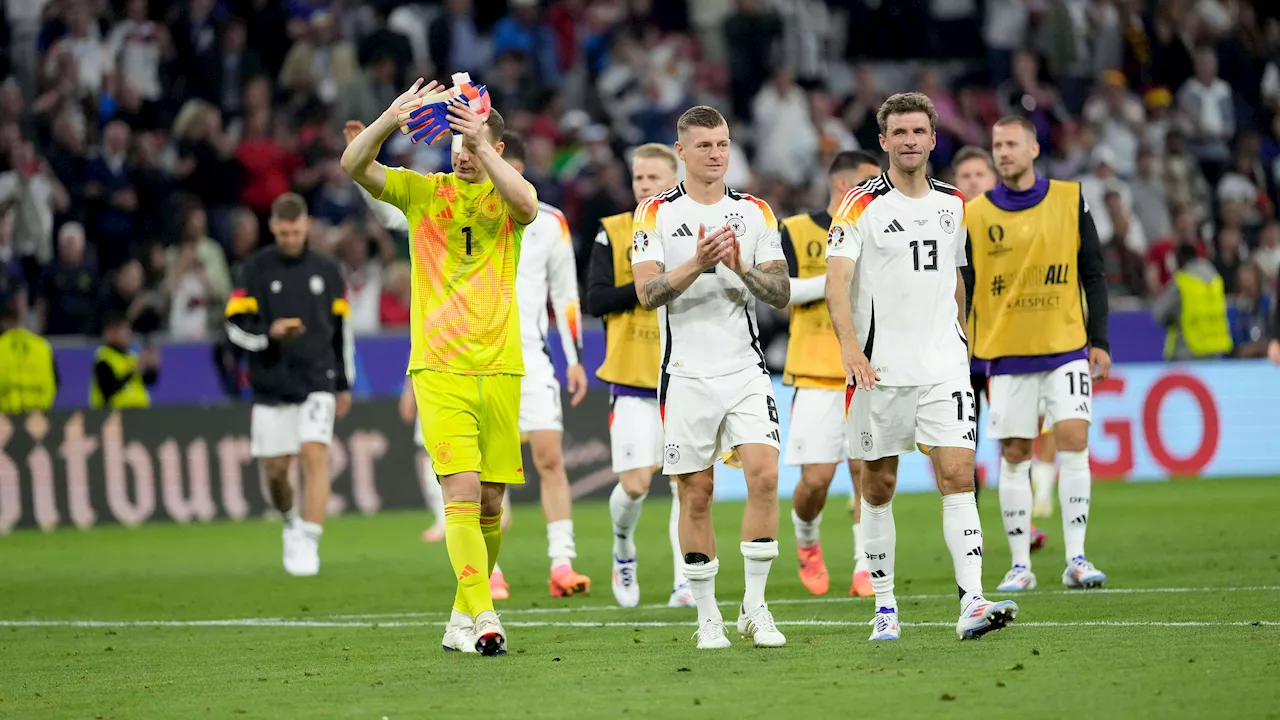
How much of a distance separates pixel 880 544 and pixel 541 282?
4414mm

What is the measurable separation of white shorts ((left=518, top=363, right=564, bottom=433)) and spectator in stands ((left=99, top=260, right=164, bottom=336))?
32.5ft

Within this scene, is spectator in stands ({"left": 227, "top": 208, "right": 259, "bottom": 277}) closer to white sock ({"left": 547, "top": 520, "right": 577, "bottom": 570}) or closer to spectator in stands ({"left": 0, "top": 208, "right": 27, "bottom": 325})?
spectator in stands ({"left": 0, "top": 208, "right": 27, "bottom": 325})

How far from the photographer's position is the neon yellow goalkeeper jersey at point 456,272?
8.88 meters

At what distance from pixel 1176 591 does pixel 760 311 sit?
12282 millimetres

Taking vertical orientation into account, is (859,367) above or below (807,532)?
above

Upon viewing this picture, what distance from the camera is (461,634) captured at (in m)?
8.85

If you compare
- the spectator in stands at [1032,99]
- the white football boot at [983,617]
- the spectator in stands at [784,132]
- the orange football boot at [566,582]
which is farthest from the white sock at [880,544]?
the spectator in stands at [1032,99]

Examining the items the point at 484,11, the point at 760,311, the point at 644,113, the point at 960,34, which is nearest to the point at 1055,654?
the point at 760,311

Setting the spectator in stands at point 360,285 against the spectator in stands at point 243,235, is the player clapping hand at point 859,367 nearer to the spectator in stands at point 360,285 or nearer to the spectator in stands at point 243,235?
the spectator in stands at point 360,285

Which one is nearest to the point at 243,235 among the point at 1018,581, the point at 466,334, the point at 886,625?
the point at 1018,581

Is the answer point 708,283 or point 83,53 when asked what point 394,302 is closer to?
point 83,53

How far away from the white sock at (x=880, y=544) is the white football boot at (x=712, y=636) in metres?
0.77

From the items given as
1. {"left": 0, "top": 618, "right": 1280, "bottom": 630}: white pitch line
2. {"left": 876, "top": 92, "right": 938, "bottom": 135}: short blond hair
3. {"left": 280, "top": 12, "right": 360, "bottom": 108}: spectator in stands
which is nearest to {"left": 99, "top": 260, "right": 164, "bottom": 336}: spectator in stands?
{"left": 280, "top": 12, "right": 360, "bottom": 108}: spectator in stands

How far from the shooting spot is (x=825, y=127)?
85.4 feet
